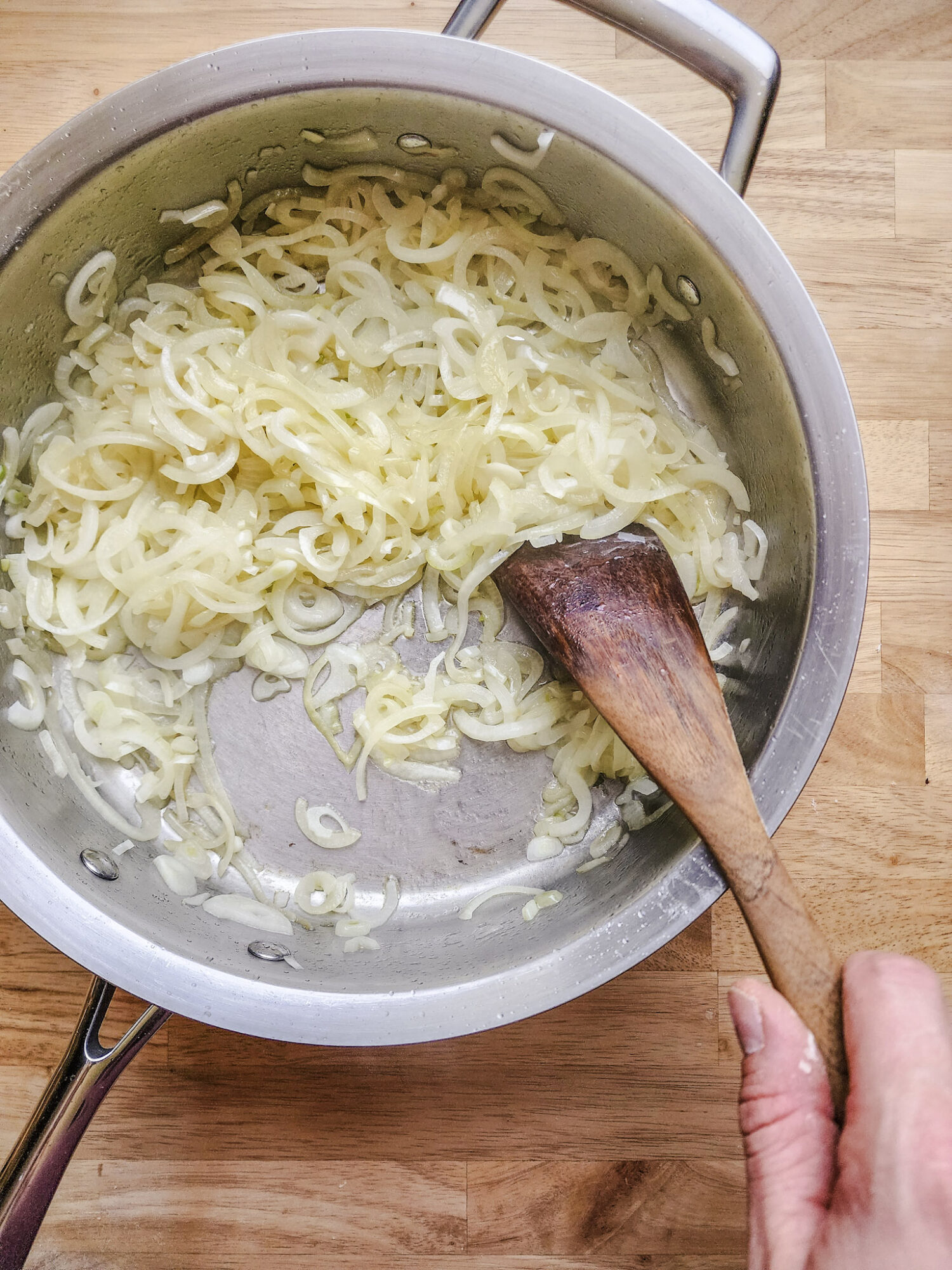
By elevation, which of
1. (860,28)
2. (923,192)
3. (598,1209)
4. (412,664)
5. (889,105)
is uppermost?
(860,28)

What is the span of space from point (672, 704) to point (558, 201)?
0.76m

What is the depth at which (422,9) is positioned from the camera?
1.46 metres

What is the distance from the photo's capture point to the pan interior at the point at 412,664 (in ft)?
3.84

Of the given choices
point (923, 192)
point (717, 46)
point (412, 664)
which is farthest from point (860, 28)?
point (412, 664)

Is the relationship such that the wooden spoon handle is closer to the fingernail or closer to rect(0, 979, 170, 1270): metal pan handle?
the fingernail

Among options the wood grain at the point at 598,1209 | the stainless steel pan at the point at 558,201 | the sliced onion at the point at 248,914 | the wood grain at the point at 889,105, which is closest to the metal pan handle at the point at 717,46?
the stainless steel pan at the point at 558,201

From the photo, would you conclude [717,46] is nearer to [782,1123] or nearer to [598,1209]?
[782,1123]

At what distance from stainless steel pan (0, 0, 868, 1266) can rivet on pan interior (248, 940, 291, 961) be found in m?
0.01

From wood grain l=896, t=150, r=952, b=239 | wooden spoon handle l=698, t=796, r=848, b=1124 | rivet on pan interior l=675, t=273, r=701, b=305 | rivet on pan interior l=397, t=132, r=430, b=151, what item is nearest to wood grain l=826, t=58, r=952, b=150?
wood grain l=896, t=150, r=952, b=239

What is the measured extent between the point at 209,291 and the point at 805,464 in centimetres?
94

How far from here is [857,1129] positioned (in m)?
0.94

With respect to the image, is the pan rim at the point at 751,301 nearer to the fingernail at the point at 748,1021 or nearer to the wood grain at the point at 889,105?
the fingernail at the point at 748,1021

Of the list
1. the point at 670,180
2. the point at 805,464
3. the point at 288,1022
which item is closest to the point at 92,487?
the point at 288,1022

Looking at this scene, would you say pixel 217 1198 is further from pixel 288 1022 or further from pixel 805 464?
pixel 805 464
